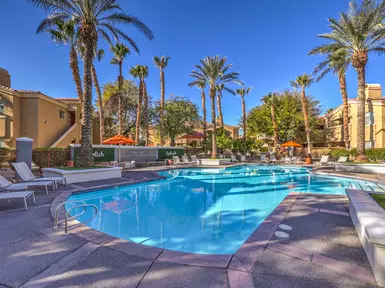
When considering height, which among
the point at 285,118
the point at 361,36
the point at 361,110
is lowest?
the point at 361,110

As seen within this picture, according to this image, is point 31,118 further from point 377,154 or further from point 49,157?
point 377,154

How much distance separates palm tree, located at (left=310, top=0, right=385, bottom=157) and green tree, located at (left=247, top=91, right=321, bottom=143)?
13966 mm

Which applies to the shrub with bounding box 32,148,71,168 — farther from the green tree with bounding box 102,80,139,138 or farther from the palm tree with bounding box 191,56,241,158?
the palm tree with bounding box 191,56,241,158

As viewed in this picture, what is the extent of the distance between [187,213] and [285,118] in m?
27.1

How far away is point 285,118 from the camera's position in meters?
29.1

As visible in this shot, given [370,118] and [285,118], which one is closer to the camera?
[370,118]

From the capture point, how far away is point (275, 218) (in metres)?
4.70

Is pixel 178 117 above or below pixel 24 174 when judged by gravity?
above

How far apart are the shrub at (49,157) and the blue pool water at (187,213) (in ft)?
21.9

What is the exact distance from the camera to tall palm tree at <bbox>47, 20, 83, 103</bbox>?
1542cm

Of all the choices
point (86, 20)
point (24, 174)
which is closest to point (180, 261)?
point (24, 174)

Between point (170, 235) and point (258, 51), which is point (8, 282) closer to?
point (170, 235)

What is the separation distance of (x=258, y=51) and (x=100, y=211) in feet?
72.4

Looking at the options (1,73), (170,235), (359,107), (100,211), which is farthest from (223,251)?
(1,73)
